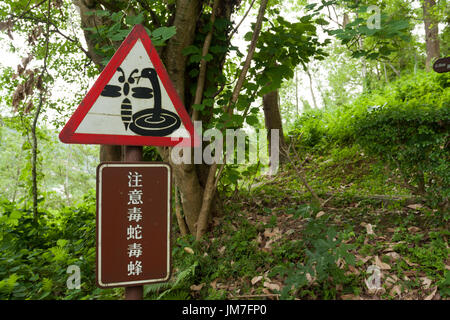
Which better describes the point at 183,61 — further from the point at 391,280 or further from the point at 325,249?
the point at 391,280

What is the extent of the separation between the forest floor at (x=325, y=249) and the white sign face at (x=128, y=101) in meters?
1.86

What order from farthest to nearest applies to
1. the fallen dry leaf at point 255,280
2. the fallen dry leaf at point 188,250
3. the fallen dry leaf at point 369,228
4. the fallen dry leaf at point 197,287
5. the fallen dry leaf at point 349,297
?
the fallen dry leaf at point 188,250, the fallen dry leaf at point 369,228, the fallen dry leaf at point 197,287, the fallen dry leaf at point 255,280, the fallen dry leaf at point 349,297

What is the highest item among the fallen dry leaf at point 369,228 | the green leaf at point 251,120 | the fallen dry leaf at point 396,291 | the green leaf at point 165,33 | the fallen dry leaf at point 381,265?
the green leaf at point 165,33

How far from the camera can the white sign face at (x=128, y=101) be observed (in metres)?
1.78

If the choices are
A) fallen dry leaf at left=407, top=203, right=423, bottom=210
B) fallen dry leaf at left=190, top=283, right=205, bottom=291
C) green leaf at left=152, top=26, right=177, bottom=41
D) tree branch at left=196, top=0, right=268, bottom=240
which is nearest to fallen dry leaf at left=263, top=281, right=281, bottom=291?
fallen dry leaf at left=190, top=283, right=205, bottom=291

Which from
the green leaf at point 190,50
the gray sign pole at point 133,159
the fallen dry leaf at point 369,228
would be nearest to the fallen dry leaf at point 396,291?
the fallen dry leaf at point 369,228

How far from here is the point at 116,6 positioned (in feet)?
13.9

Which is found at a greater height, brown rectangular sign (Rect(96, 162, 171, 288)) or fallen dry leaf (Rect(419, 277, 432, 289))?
brown rectangular sign (Rect(96, 162, 171, 288))

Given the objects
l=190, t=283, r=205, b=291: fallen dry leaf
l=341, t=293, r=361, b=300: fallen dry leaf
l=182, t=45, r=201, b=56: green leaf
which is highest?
l=182, t=45, r=201, b=56: green leaf

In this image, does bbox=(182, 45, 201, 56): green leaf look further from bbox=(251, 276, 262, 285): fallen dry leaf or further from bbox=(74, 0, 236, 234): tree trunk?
bbox=(251, 276, 262, 285): fallen dry leaf

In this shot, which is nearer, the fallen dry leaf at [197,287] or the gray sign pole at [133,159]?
the gray sign pole at [133,159]

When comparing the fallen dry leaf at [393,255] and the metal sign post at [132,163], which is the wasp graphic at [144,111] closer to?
the metal sign post at [132,163]

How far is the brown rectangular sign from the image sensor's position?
1.75 metres

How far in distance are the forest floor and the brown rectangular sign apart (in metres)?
1.39
